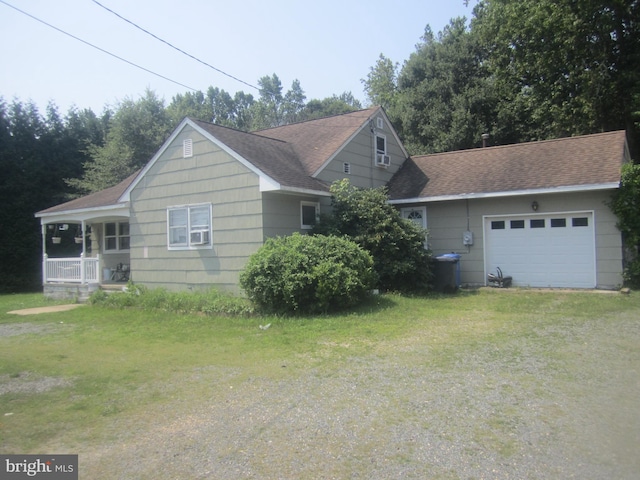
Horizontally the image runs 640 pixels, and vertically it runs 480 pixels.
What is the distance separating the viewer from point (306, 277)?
10031 mm

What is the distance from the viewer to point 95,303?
1432 centimetres

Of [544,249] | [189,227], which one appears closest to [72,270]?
[189,227]

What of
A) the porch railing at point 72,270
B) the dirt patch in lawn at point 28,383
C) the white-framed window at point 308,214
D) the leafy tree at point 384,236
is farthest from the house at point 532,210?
the dirt patch in lawn at point 28,383

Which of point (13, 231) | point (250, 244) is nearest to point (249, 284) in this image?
point (250, 244)

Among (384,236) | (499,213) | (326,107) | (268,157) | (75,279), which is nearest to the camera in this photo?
(384,236)

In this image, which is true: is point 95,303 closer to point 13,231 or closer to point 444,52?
point 13,231

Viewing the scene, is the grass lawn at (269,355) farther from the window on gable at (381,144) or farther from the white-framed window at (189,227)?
the window on gable at (381,144)

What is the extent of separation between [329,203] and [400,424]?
1047cm

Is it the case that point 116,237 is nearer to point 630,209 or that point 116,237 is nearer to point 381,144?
point 381,144

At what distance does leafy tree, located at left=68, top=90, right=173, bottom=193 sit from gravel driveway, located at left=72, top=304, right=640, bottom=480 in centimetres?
2065

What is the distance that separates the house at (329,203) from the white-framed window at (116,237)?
4.62ft

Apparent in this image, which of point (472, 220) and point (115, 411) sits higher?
point (472, 220)

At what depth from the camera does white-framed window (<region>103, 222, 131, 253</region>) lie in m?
18.5

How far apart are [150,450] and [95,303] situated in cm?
1157
